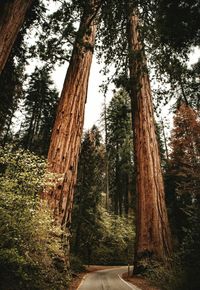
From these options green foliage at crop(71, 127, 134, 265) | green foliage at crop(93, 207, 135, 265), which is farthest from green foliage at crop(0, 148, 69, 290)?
green foliage at crop(93, 207, 135, 265)

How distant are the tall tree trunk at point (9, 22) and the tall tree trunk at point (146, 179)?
11.8 feet

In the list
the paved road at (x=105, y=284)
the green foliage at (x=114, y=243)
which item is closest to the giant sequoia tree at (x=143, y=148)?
the paved road at (x=105, y=284)

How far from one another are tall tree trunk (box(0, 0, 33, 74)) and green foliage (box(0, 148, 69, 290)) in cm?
192

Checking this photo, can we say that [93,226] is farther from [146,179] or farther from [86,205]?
[146,179]

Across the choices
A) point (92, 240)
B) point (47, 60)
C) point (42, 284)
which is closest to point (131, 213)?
point (92, 240)

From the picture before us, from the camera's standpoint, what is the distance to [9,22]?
4824mm

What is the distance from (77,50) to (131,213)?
932 inches

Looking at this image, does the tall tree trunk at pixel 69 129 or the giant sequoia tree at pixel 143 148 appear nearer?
the tall tree trunk at pixel 69 129

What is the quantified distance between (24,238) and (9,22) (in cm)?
383

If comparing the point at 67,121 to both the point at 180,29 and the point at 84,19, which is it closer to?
the point at 84,19

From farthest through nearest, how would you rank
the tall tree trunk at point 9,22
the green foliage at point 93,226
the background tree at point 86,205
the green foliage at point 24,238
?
the green foliage at point 93,226 < the background tree at point 86,205 < the tall tree trunk at point 9,22 < the green foliage at point 24,238

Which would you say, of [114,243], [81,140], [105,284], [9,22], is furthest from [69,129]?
[114,243]

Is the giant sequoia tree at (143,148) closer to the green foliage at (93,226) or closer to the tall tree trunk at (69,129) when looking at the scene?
the tall tree trunk at (69,129)

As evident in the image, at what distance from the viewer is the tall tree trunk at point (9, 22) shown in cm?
465
